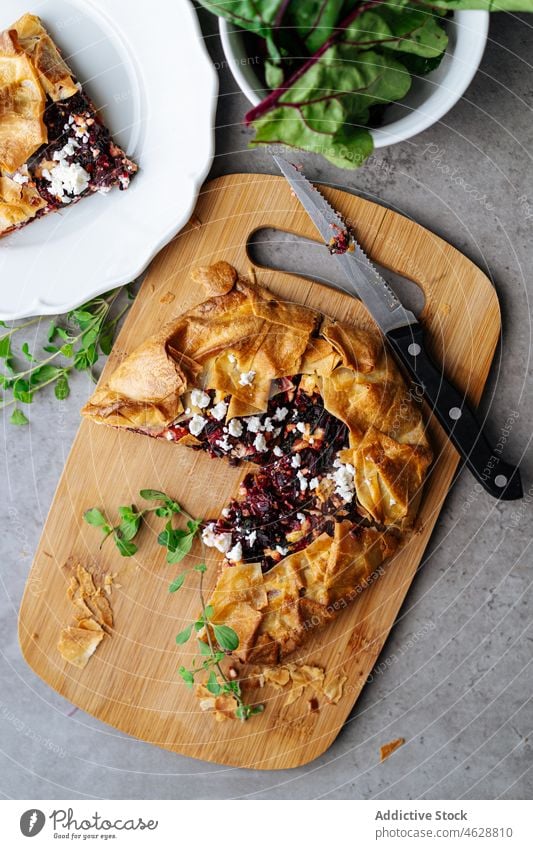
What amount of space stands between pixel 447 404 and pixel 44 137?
2240 millimetres

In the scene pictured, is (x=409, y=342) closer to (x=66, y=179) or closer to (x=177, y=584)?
(x=177, y=584)

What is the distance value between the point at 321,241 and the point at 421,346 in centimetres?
70

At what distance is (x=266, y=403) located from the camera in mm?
3293

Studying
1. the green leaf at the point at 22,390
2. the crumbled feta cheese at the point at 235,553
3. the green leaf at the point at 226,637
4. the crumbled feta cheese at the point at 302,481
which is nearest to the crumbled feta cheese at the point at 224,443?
the crumbled feta cheese at the point at 302,481

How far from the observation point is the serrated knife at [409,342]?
11.0 feet

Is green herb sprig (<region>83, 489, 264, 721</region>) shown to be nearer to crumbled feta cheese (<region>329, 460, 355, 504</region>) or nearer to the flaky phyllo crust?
the flaky phyllo crust

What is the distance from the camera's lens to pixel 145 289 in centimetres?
355

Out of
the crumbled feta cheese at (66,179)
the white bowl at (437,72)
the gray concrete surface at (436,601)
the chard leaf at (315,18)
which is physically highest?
the chard leaf at (315,18)

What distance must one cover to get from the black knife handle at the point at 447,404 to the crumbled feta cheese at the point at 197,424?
0.93 metres

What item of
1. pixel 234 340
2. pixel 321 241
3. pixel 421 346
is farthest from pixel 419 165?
pixel 234 340

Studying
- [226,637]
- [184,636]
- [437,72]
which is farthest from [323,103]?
[184,636]

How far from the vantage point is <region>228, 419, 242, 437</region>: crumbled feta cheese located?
3.33 metres

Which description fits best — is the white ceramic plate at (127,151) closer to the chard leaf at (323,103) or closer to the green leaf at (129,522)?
the chard leaf at (323,103)
